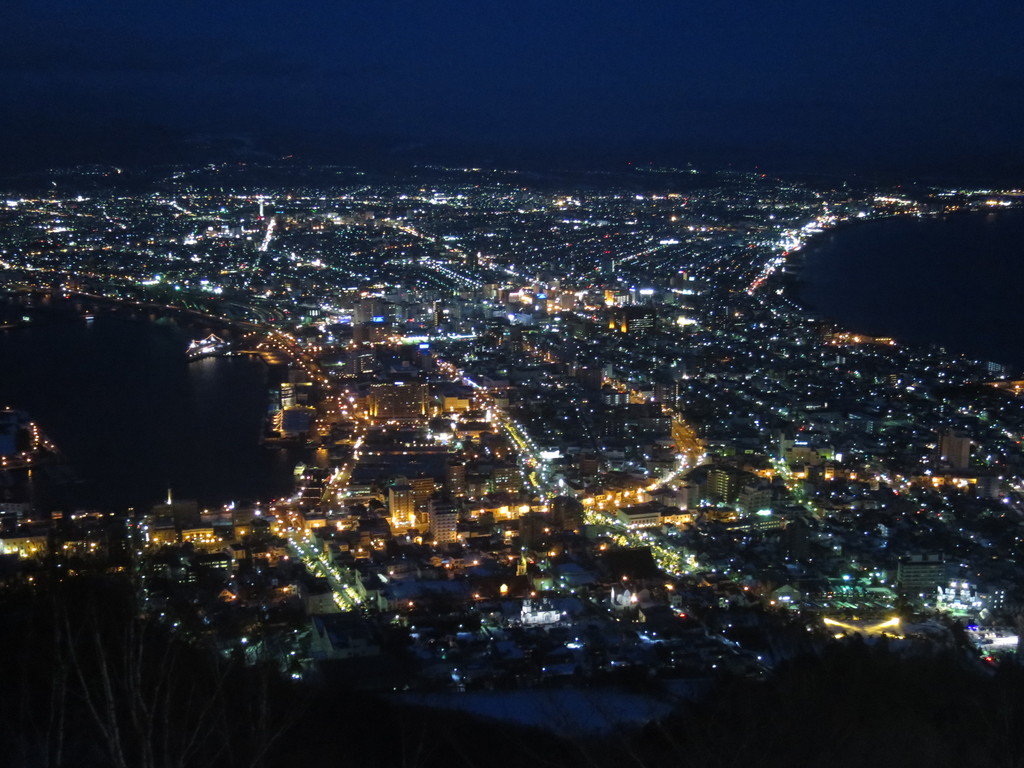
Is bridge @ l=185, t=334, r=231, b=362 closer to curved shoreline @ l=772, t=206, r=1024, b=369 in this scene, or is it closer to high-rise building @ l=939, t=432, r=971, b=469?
curved shoreline @ l=772, t=206, r=1024, b=369

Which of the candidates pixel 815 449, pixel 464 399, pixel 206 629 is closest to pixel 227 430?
pixel 464 399

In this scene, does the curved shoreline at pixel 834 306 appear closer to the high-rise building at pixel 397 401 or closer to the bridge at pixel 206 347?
the high-rise building at pixel 397 401

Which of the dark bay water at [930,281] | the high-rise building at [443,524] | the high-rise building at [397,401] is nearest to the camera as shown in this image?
the high-rise building at [443,524]

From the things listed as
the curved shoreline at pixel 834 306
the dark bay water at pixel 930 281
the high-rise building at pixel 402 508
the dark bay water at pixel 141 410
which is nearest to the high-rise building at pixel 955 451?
the high-rise building at pixel 402 508

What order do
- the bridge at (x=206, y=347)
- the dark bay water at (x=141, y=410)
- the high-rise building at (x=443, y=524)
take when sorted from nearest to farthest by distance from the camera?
the high-rise building at (x=443, y=524)
the dark bay water at (x=141, y=410)
the bridge at (x=206, y=347)

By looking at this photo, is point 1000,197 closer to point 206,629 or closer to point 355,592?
point 355,592

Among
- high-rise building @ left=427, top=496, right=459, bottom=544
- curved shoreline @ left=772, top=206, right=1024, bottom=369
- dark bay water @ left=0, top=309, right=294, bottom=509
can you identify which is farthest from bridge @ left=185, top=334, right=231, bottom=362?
curved shoreline @ left=772, top=206, right=1024, bottom=369

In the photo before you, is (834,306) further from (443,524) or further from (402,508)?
(443,524)

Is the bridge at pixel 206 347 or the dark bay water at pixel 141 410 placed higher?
the dark bay water at pixel 141 410
